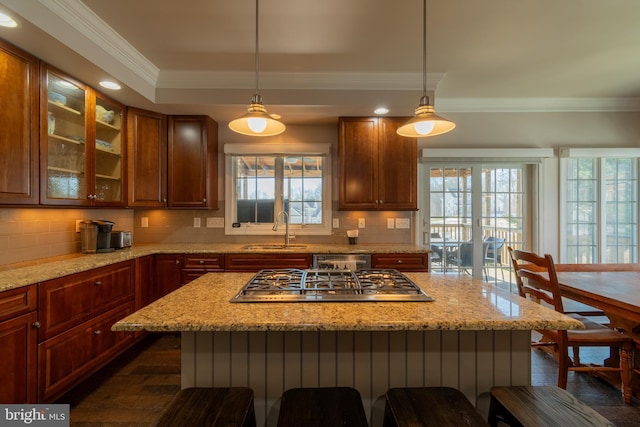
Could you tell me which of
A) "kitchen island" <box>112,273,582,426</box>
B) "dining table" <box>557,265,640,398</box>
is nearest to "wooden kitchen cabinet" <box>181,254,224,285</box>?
"kitchen island" <box>112,273,582,426</box>

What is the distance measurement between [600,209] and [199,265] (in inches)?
187

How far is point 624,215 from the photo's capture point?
3736 mm

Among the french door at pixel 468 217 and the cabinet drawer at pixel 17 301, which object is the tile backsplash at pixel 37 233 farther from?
the french door at pixel 468 217

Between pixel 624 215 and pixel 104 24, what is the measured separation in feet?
18.8

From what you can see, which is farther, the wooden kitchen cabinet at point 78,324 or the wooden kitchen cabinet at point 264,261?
the wooden kitchen cabinet at point 264,261

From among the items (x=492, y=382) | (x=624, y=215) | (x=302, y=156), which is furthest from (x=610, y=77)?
(x=492, y=382)

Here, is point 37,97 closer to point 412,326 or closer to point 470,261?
point 412,326

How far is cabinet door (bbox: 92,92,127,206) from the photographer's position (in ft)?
9.00

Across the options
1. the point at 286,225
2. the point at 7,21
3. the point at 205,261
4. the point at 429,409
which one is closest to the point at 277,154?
the point at 286,225

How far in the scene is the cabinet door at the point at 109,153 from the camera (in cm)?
274

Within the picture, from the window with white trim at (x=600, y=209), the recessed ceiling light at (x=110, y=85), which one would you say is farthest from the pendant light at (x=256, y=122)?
the window with white trim at (x=600, y=209)

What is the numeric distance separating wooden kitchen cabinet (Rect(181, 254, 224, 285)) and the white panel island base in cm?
176

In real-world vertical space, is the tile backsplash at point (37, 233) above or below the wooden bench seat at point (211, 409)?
above

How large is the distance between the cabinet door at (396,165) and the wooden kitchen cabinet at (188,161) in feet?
6.26
